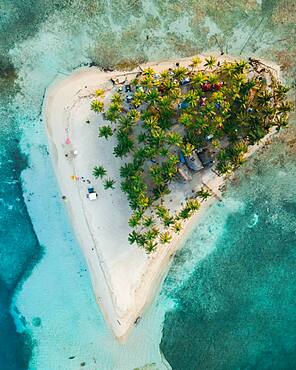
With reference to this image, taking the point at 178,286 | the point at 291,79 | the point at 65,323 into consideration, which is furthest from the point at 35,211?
the point at 291,79

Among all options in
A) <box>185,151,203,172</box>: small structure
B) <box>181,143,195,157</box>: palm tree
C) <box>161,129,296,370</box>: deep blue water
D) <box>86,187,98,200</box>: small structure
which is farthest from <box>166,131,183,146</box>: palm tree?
<box>86,187,98,200</box>: small structure

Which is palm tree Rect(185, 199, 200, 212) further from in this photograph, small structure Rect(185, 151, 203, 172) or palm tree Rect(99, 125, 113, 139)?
palm tree Rect(99, 125, 113, 139)

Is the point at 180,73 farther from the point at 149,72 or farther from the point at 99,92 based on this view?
the point at 99,92

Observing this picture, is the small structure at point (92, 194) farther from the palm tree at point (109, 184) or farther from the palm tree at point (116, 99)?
the palm tree at point (116, 99)

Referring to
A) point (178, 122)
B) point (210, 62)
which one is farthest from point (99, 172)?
point (210, 62)

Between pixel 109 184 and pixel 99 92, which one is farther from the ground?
pixel 99 92

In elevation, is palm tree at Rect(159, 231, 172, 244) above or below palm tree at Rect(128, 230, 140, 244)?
below

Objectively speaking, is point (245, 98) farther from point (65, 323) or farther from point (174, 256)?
point (65, 323)
